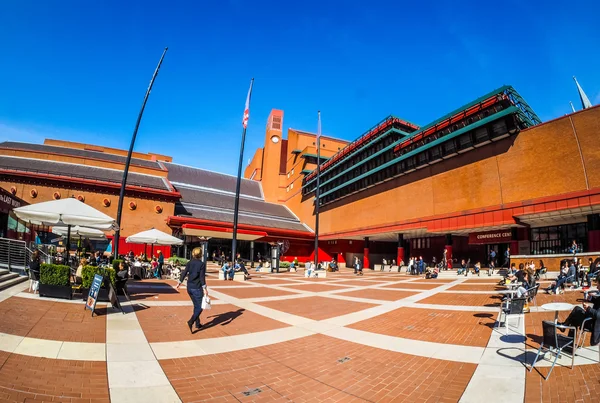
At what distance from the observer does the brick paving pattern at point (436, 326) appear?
6321 millimetres

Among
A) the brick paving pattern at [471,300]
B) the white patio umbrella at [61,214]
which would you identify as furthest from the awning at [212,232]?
the brick paving pattern at [471,300]

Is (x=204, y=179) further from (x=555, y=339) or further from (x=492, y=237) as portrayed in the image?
(x=555, y=339)

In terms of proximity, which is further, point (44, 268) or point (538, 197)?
point (538, 197)

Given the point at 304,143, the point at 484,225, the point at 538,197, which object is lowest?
the point at 484,225

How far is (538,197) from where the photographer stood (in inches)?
866

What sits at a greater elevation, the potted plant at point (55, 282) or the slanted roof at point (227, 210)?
the slanted roof at point (227, 210)

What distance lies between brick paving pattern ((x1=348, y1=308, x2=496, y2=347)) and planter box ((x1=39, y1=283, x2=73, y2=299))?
8.05 meters

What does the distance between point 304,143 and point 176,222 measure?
33383mm

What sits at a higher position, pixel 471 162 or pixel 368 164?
pixel 368 164

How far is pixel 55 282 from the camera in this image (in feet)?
27.5

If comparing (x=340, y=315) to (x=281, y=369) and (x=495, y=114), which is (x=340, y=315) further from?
(x=495, y=114)

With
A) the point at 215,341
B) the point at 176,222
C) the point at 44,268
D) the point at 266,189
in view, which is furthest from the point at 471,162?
the point at 266,189

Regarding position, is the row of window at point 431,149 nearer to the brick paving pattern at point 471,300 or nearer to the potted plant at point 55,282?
the brick paving pattern at point 471,300

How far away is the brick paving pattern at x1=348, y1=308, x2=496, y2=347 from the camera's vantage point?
632cm
